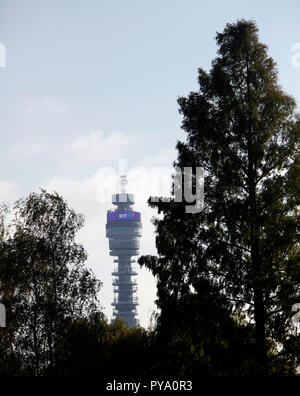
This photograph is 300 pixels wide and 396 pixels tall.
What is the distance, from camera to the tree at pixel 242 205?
72.6ft

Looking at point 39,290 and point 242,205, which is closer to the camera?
point 242,205

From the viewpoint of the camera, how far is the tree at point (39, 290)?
103 ft

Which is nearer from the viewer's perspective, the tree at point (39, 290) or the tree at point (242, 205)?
the tree at point (242, 205)

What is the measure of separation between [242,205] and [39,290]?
13346 mm

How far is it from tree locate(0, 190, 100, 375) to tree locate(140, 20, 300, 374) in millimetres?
7510

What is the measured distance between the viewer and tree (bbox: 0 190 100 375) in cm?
3147

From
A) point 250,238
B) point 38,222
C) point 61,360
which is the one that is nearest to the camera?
point 250,238

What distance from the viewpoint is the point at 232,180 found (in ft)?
77.6

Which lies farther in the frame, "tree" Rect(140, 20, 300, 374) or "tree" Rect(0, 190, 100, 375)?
"tree" Rect(0, 190, 100, 375)

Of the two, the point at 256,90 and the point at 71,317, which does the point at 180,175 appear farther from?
the point at 71,317

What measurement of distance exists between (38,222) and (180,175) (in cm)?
1081

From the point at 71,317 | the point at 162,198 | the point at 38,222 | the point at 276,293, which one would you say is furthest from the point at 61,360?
the point at 276,293

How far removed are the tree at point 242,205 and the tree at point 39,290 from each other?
7.51 metres

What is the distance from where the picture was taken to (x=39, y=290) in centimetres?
3206
